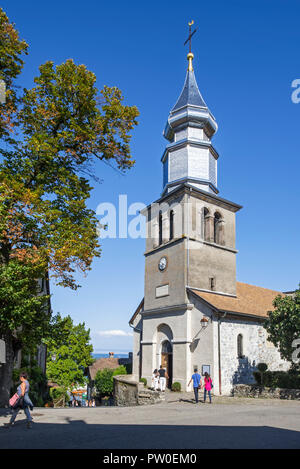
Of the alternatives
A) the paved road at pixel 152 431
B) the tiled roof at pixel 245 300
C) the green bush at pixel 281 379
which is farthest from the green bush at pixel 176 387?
the paved road at pixel 152 431

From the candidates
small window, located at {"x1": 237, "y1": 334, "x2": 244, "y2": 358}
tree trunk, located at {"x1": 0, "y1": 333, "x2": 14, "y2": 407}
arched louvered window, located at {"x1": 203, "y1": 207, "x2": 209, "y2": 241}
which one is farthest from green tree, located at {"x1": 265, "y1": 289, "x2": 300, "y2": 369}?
tree trunk, located at {"x1": 0, "y1": 333, "x2": 14, "y2": 407}

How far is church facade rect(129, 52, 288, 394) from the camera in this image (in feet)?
72.3

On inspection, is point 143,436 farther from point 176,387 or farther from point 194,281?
point 194,281

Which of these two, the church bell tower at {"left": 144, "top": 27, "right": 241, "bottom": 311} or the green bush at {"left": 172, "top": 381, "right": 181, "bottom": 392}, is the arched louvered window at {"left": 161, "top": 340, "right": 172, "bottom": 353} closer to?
the church bell tower at {"left": 144, "top": 27, "right": 241, "bottom": 311}

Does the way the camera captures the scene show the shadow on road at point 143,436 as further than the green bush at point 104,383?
No

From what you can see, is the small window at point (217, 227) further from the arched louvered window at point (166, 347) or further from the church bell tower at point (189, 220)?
the arched louvered window at point (166, 347)

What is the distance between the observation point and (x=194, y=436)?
7590 millimetres

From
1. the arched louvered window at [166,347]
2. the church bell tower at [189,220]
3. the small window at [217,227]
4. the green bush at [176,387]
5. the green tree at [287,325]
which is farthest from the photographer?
the small window at [217,227]

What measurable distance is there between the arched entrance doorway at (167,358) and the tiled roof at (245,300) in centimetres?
433

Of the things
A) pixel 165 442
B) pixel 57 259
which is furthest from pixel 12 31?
pixel 165 442

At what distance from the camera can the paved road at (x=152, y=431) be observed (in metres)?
6.86

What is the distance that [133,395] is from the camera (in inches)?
760

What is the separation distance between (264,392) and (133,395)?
651 centimetres

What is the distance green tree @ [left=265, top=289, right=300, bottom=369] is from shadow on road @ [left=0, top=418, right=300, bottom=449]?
A: 31.6 ft
